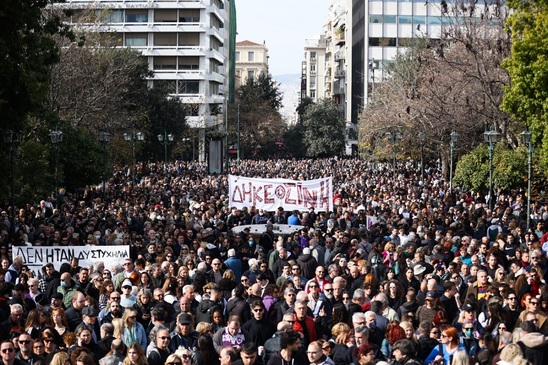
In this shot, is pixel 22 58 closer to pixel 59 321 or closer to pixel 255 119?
pixel 59 321

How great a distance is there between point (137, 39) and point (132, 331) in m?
93.8

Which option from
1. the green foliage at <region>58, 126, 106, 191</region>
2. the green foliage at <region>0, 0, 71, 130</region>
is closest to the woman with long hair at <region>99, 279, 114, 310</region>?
the green foliage at <region>0, 0, 71, 130</region>

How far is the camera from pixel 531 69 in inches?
1229

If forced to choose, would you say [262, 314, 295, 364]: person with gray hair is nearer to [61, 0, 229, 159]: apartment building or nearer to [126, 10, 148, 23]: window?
[61, 0, 229, 159]: apartment building

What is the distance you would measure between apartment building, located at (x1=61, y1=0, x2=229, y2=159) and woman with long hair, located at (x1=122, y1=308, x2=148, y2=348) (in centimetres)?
8850

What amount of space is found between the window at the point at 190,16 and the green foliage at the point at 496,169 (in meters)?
64.5

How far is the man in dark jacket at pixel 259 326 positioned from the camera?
11.2 m

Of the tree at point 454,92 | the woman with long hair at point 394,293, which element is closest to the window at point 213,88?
the tree at point 454,92

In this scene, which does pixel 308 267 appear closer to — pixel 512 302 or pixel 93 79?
pixel 512 302

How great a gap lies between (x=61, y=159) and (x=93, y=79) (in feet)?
38.1

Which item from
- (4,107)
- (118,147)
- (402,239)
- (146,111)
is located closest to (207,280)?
(402,239)

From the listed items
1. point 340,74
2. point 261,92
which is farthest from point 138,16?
point 340,74

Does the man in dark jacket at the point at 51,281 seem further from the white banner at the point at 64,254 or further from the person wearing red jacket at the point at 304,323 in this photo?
the person wearing red jacket at the point at 304,323

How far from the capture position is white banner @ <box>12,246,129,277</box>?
17.4 meters
